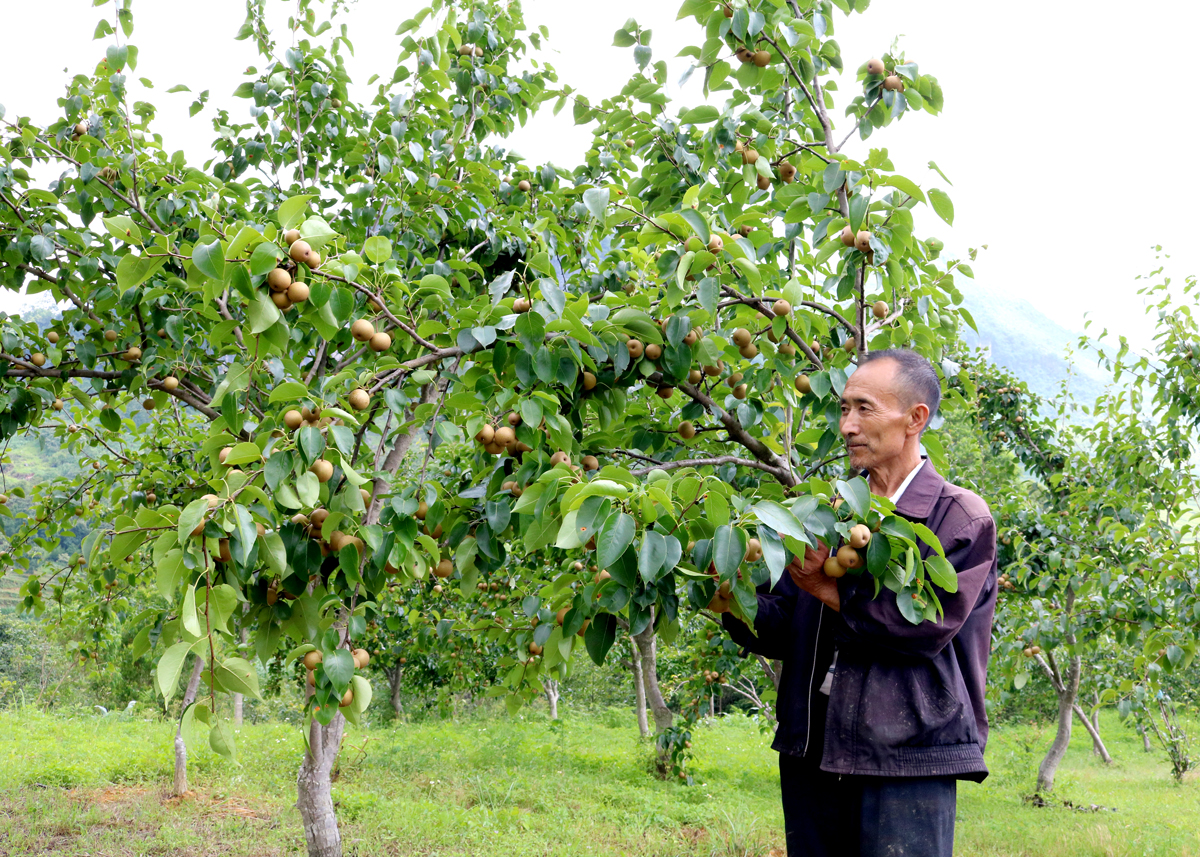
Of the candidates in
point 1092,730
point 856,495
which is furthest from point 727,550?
point 1092,730

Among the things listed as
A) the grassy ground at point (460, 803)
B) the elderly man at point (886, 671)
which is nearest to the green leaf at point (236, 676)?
the elderly man at point (886, 671)

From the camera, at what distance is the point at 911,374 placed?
6.03 feet

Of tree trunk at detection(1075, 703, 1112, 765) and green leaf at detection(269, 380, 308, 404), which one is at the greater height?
green leaf at detection(269, 380, 308, 404)

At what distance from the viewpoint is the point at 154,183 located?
3217mm

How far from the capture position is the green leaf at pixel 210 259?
1325 millimetres

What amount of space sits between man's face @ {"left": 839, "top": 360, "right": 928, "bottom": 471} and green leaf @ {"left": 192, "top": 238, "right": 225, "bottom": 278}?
4.19 feet

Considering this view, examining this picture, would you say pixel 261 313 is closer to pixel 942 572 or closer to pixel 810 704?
pixel 942 572

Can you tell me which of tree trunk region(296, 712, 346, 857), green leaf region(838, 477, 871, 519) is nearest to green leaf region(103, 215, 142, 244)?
green leaf region(838, 477, 871, 519)

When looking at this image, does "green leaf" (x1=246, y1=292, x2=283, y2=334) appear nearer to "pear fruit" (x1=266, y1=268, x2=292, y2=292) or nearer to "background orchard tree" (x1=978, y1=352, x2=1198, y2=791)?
"pear fruit" (x1=266, y1=268, x2=292, y2=292)

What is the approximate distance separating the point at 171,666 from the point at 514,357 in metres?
0.83

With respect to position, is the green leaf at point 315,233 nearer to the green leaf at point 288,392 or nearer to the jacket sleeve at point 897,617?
the green leaf at point 288,392

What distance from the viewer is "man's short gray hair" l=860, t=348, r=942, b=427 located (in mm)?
1830

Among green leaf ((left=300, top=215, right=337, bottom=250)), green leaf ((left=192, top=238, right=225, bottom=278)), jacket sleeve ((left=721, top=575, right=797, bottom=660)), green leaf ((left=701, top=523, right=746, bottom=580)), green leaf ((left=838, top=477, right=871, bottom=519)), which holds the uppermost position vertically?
green leaf ((left=300, top=215, right=337, bottom=250))

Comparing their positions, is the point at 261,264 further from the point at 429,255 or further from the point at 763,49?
the point at 429,255
